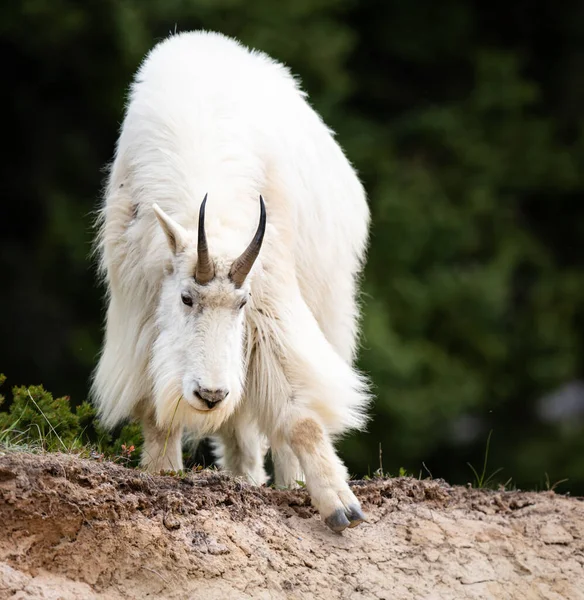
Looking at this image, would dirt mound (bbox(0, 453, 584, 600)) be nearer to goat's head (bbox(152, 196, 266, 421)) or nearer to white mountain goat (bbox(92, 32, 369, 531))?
white mountain goat (bbox(92, 32, 369, 531))

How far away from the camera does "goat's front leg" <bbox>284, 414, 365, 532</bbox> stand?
18.9 ft

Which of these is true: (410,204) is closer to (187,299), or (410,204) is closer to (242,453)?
(242,453)

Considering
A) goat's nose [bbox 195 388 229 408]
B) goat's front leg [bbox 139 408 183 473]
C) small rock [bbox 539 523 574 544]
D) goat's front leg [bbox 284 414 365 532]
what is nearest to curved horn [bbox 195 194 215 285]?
goat's nose [bbox 195 388 229 408]

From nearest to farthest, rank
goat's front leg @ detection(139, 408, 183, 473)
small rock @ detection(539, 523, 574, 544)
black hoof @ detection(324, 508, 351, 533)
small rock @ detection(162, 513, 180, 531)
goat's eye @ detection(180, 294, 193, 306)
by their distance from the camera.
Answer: small rock @ detection(162, 513, 180, 531) → black hoof @ detection(324, 508, 351, 533) → goat's eye @ detection(180, 294, 193, 306) → small rock @ detection(539, 523, 574, 544) → goat's front leg @ detection(139, 408, 183, 473)

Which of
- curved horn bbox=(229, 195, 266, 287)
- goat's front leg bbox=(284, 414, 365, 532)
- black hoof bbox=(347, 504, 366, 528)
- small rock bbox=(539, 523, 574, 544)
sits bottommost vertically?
small rock bbox=(539, 523, 574, 544)

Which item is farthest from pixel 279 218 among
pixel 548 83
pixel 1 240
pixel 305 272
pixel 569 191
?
pixel 548 83

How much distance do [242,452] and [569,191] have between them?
1133 cm

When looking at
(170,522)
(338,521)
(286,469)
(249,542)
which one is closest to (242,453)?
(286,469)

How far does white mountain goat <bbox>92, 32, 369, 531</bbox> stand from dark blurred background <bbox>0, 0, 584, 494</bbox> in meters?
6.82

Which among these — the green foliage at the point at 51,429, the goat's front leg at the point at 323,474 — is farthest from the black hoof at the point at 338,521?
the green foliage at the point at 51,429

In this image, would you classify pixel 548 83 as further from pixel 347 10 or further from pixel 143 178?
pixel 143 178

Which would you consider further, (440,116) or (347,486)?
(440,116)

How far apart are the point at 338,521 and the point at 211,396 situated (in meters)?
0.79

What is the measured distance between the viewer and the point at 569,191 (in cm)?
1792
